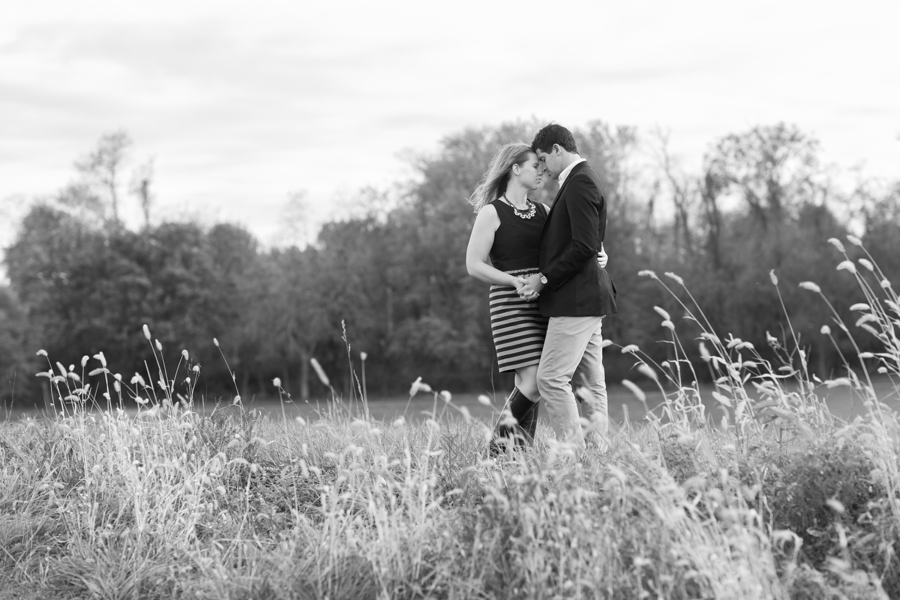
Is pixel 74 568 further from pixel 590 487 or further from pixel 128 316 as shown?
pixel 128 316

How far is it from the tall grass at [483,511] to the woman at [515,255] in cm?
52

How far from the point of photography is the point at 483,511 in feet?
11.7

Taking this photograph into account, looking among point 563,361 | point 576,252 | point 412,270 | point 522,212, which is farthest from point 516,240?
point 412,270

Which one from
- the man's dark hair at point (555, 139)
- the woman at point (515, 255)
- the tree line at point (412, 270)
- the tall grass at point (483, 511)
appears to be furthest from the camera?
the tree line at point (412, 270)

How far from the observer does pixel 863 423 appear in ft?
13.9

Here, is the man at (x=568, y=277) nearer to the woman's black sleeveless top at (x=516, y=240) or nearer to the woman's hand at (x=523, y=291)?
the woman's hand at (x=523, y=291)

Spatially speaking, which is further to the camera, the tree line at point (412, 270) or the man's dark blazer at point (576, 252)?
the tree line at point (412, 270)

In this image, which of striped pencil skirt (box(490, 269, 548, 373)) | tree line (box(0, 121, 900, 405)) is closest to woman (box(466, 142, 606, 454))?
striped pencil skirt (box(490, 269, 548, 373))

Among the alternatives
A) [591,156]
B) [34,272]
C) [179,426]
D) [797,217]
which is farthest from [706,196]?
[179,426]

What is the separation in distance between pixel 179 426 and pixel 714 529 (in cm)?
333

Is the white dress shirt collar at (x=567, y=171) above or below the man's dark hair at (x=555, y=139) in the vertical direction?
below

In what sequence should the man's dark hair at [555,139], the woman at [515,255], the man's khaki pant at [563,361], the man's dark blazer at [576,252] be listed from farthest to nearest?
the woman at [515,255]
the man's dark hair at [555,139]
the man's khaki pant at [563,361]
the man's dark blazer at [576,252]

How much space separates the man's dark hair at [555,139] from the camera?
18.8 ft

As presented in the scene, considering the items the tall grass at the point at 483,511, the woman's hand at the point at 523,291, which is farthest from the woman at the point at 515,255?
the tall grass at the point at 483,511
